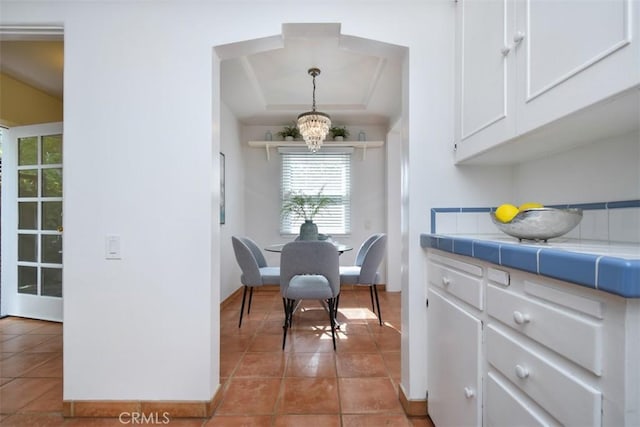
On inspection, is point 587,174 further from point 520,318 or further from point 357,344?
point 357,344

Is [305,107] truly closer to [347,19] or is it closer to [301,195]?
[301,195]

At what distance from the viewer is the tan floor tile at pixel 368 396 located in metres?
1.63

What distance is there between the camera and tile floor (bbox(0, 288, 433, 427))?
157 cm

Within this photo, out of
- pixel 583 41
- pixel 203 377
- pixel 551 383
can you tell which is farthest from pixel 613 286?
pixel 203 377

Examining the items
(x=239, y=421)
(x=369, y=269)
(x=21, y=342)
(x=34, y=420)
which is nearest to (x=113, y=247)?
(x=34, y=420)

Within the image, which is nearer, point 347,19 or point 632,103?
point 632,103

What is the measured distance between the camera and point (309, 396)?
69.0 inches

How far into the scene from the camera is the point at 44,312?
302cm

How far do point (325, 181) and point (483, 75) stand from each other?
10.2 ft

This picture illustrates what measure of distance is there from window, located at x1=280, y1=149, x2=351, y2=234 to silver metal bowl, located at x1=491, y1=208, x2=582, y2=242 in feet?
10.9

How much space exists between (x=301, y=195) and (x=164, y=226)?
2.81 m

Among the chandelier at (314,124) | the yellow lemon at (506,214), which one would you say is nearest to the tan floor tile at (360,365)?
the yellow lemon at (506,214)

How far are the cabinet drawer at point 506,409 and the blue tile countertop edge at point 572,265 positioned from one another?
39cm

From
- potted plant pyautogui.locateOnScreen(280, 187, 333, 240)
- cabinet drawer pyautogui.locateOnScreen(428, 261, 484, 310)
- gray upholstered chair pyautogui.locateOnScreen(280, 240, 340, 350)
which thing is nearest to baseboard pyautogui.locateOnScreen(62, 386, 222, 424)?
gray upholstered chair pyautogui.locateOnScreen(280, 240, 340, 350)
